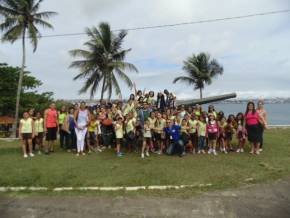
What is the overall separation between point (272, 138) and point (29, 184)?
1241cm

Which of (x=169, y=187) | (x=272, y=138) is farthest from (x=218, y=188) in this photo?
(x=272, y=138)

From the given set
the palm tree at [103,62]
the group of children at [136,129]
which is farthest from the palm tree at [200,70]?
the group of children at [136,129]

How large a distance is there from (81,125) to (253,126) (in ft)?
18.3

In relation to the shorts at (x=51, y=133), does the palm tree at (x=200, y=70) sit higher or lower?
higher

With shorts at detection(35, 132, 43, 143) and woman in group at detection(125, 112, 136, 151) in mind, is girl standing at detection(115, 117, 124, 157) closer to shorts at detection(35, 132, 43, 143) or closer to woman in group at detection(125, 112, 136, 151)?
woman in group at detection(125, 112, 136, 151)

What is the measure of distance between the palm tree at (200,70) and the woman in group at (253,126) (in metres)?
29.5

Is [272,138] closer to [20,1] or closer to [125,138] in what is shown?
[125,138]

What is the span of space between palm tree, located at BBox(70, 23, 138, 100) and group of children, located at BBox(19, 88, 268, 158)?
18.9m

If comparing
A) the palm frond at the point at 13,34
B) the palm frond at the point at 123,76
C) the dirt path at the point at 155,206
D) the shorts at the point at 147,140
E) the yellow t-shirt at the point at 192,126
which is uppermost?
the palm frond at the point at 13,34

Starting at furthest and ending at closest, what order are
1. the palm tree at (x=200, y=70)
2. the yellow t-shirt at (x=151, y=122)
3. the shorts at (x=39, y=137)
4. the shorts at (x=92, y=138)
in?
the palm tree at (x=200, y=70) → the shorts at (x=92, y=138) → the shorts at (x=39, y=137) → the yellow t-shirt at (x=151, y=122)

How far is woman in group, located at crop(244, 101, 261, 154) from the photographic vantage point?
48.6 ft

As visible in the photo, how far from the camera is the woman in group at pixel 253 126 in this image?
48.6 ft

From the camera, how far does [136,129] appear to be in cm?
1502

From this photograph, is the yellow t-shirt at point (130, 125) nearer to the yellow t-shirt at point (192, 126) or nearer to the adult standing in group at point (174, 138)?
the adult standing in group at point (174, 138)
